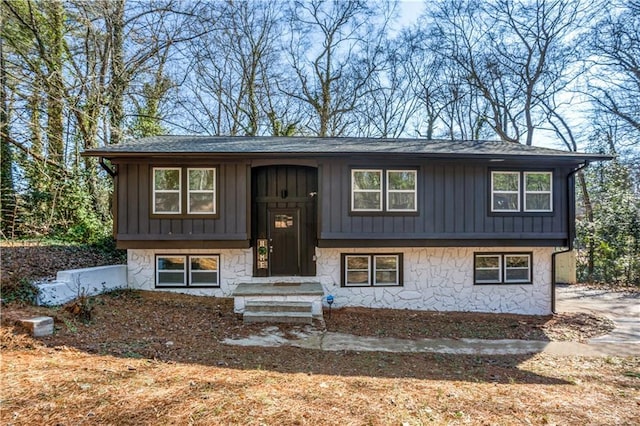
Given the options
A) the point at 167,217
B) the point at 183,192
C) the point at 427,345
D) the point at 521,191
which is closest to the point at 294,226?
the point at 183,192

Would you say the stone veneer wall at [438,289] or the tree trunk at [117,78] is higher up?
the tree trunk at [117,78]

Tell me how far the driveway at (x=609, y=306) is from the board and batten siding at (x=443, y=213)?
8.29ft

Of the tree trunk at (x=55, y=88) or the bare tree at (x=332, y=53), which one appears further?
the bare tree at (x=332, y=53)

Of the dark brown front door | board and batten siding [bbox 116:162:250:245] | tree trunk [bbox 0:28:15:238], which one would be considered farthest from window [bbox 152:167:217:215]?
tree trunk [bbox 0:28:15:238]

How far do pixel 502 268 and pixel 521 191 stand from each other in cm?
216

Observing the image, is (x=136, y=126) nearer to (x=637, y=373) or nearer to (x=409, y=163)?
(x=409, y=163)

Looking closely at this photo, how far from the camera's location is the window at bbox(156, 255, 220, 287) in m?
8.87

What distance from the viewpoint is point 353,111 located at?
19.5 m

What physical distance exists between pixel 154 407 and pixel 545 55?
21.2 meters

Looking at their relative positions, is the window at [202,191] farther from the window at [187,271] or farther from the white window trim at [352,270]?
the white window trim at [352,270]

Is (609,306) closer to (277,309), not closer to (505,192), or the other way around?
(505,192)

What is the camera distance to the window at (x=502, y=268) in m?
9.30

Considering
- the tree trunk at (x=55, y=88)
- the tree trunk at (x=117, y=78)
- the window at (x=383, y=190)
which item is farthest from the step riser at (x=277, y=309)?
the tree trunk at (x=117, y=78)

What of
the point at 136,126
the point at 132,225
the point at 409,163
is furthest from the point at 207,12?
the point at 409,163
